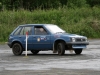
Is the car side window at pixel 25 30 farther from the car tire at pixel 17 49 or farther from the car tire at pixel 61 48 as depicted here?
the car tire at pixel 61 48

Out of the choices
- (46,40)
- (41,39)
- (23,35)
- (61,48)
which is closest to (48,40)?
(46,40)

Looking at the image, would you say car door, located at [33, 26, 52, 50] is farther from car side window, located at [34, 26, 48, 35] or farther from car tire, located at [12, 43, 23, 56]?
car tire, located at [12, 43, 23, 56]

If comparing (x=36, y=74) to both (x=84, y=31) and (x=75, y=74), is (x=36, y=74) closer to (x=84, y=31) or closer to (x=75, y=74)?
(x=75, y=74)

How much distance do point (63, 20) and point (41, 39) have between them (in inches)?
804

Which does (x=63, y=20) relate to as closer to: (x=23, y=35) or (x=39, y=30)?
(x=23, y=35)

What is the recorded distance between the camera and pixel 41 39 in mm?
20609

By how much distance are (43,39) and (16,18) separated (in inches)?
824

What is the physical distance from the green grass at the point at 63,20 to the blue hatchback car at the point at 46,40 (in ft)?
49.7

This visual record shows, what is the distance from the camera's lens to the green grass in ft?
125

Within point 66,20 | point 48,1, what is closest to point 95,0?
point 48,1

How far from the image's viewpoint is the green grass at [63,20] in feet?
125

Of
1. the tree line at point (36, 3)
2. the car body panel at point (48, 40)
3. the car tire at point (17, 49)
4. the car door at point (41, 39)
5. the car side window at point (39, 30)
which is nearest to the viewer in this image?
the car body panel at point (48, 40)

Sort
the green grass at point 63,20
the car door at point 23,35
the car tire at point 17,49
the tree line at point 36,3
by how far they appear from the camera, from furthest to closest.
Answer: the tree line at point 36,3 < the green grass at point 63,20 < the car tire at point 17,49 < the car door at point 23,35

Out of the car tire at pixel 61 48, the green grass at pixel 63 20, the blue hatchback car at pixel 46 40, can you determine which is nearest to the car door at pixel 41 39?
the blue hatchback car at pixel 46 40
